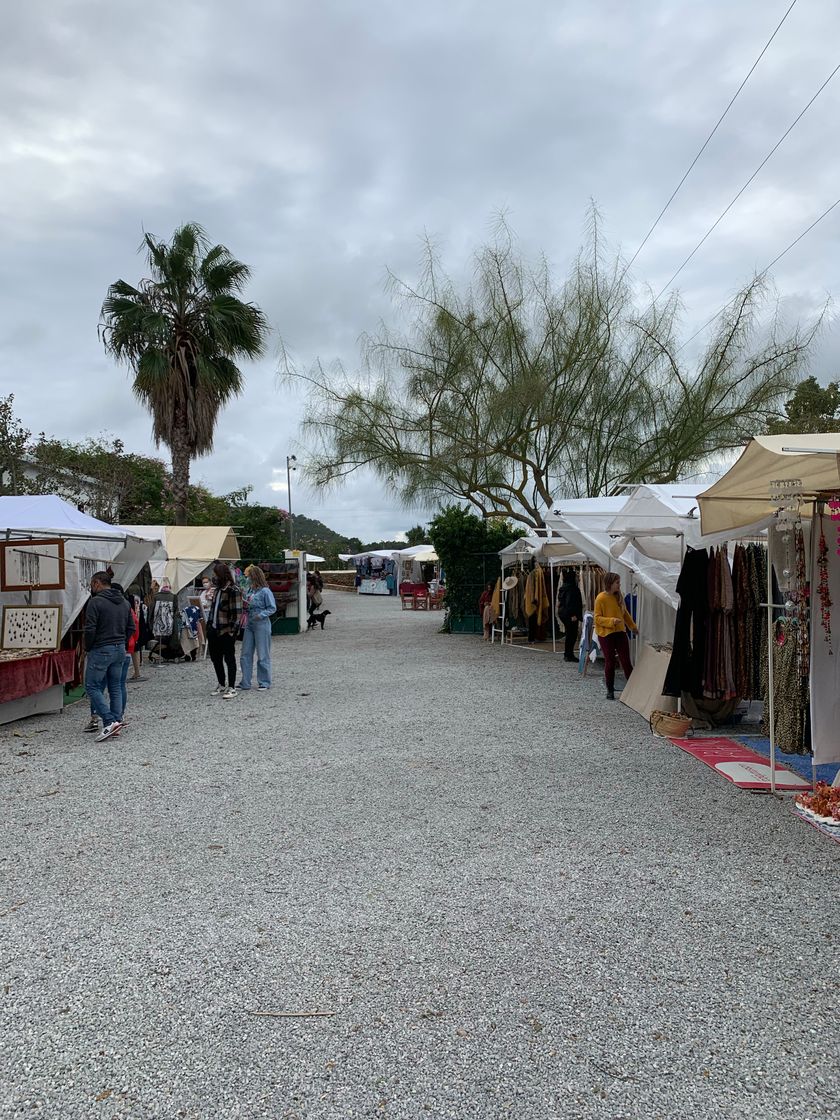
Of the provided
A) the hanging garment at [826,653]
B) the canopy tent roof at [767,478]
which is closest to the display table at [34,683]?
the canopy tent roof at [767,478]

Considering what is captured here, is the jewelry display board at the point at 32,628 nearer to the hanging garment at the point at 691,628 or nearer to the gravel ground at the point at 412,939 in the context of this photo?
the gravel ground at the point at 412,939

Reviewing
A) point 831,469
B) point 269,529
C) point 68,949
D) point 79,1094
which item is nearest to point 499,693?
point 831,469

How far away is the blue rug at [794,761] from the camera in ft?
20.9

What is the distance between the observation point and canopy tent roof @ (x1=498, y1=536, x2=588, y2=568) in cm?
1516

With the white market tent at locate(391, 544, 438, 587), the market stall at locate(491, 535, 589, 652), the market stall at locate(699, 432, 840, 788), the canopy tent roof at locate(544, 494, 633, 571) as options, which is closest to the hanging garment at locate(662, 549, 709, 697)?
the market stall at locate(699, 432, 840, 788)

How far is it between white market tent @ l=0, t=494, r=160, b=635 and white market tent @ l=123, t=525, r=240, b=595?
4.55 meters

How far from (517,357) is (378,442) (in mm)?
3639

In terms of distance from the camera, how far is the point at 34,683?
899 cm

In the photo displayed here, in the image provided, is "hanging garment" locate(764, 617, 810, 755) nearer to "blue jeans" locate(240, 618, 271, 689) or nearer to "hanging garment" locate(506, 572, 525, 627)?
"blue jeans" locate(240, 618, 271, 689)

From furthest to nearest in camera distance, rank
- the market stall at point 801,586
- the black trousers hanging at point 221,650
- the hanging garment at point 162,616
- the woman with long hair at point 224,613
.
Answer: the hanging garment at point 162,616
the black trousers hanging at point 221,650
the woman with long hair at point 224,613
the market stall at point 801,586

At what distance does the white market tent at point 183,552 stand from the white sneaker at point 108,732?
7848 millimetres

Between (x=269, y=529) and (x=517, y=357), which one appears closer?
(x=517, y=357)

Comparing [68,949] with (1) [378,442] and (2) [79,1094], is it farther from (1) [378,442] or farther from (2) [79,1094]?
(1) [378,442]

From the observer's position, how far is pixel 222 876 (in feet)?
14.4
